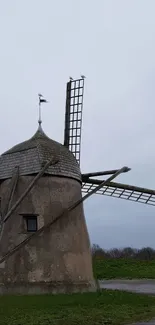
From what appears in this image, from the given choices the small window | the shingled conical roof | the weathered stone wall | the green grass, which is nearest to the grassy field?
the weathered stone wall

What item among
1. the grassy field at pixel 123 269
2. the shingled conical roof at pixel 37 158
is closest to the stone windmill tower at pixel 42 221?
the shingled conical roof at pixel 37 158

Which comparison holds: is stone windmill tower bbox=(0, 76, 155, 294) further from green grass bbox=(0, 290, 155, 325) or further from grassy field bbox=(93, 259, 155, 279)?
grassy field bbox=(93, 259, 155, 279)

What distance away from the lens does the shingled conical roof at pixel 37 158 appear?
62.9 ft

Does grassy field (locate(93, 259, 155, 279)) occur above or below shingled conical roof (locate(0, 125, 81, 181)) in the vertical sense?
below

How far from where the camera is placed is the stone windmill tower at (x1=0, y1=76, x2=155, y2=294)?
1814 cm

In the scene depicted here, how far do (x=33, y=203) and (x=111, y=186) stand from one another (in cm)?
453

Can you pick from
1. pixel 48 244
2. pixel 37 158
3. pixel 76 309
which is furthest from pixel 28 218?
pixel 76 309

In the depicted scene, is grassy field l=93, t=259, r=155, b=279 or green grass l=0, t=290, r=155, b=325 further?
grassy field l=93, t=259, r=155, b=279

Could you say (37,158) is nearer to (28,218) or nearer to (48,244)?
(28,218)

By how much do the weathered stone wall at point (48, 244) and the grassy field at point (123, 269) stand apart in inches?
595

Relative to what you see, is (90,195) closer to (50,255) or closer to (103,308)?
(50,255)

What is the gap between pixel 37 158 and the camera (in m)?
19.2

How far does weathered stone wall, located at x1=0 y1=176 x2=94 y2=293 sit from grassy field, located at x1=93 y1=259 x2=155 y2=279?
15113mm

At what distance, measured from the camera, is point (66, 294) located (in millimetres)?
17953
